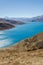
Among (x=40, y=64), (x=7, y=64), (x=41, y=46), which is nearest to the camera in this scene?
→ (x=40, y=64)

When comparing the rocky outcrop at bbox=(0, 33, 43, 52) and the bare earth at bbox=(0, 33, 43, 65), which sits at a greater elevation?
the rocky outcrop at bbox=(0, 33, 43, 52)

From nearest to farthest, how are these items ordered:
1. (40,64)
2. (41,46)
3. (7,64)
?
1. (40,64)
2. (7,64)
3. (41,46)

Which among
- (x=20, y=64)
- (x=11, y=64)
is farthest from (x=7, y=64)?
(x=20, y=64)

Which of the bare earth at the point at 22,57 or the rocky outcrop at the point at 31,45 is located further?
the rocky outcrop at the point at 31,45

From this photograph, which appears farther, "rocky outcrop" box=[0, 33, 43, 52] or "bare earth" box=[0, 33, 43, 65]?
"rocky outcrop" box=[0, 33, 43, 52]

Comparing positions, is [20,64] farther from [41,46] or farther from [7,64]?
[41,46]

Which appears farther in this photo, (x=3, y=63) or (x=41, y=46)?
(x=41, y=46)

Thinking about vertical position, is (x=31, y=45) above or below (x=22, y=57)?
above

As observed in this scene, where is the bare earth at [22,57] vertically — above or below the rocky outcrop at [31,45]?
below

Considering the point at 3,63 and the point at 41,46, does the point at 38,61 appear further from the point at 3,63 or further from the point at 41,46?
the point at 41,46

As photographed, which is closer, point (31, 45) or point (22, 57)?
point (22, 57)
